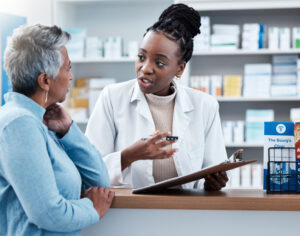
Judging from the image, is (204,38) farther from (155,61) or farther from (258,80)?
(155,61)

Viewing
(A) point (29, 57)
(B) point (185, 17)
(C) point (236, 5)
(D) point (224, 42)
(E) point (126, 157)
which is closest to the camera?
(A) point (29, 57)

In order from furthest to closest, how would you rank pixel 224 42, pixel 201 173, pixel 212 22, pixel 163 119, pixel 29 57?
pixel 212 22, pixel 224 42, pixel 163 119, pixel 201 173, pixel 29 57

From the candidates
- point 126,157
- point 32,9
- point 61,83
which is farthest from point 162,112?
point 32,9

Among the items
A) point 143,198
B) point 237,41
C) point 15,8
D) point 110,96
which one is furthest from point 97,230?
point 15,8

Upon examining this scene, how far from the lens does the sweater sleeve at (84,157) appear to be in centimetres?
144

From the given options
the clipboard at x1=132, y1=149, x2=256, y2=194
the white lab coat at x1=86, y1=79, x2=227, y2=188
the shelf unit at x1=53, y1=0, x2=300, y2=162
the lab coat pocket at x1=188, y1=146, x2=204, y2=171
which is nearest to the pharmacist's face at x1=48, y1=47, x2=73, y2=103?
the clipboard at x1=132, y1=149, x2=256, y2=194

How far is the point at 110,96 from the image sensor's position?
6.50 ft

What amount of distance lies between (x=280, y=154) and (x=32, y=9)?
309cm

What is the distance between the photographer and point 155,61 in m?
1.82

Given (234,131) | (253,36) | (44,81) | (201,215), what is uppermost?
(253,36)

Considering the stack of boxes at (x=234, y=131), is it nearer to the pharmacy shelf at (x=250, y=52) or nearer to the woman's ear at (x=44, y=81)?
the pharmacy shelf at (x=250, y=52)

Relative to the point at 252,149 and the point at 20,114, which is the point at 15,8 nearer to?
the point at 252,149

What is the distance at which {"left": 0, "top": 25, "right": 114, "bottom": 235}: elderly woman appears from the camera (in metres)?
1.15

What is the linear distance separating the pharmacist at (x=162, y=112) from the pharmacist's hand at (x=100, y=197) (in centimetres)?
31
